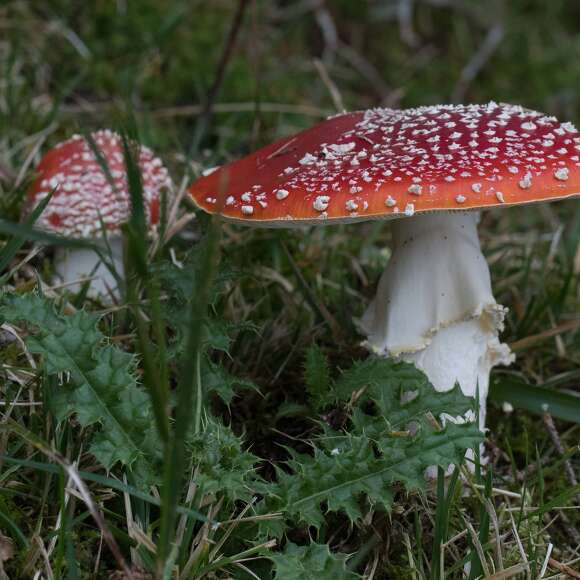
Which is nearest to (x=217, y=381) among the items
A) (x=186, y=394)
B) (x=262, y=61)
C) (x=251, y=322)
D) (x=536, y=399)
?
(x=251, y=322)

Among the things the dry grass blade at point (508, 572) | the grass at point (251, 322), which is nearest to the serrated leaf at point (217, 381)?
the grass at point (251, 322)

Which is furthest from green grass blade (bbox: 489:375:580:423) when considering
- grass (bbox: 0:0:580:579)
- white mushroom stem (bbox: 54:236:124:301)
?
white mushroom stem (bbox: 54:236:124:301)

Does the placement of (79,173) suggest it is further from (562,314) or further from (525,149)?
(562,314)

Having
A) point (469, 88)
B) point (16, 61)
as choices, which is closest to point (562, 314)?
point (469, 88)

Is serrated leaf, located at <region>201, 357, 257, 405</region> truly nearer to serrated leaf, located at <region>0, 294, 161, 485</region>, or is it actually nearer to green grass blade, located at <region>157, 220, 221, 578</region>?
serrated leaf, located at <region>0, 294, 161, 485</region>

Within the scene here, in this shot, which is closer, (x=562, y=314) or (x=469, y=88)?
(x=562, y=314)
